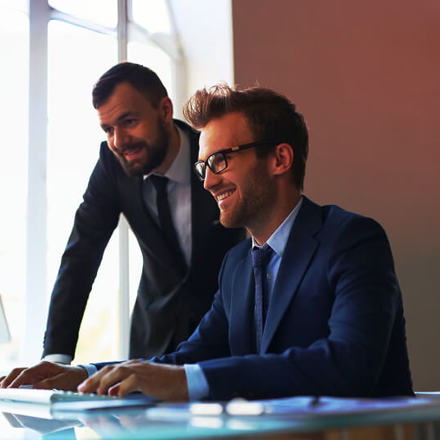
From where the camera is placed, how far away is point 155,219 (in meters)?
2.47

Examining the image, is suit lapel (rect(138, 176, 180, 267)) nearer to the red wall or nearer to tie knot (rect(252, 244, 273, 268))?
tie knot (rect(252, 244, 273, 268))

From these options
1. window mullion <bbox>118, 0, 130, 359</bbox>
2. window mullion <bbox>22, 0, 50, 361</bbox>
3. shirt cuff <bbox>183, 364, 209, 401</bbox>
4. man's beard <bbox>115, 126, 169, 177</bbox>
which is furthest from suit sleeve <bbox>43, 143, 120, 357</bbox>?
shirt cuff <bbox>183, 364, 209, 401</bbox>

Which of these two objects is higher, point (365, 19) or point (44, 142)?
point (365, 19)

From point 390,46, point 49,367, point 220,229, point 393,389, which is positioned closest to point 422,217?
point 390,46

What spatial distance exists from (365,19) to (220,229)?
167 cm

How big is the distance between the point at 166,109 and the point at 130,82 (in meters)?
0.17

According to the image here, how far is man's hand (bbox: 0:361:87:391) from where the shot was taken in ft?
4.70

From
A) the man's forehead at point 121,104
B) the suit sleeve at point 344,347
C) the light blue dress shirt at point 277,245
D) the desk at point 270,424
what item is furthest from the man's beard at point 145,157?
the desk at point 270,424

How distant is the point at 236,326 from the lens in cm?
167

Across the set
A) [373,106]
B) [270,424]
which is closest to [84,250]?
[373,106]

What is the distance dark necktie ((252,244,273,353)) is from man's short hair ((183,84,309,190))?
9.1 inches

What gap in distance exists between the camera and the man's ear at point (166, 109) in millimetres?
2490

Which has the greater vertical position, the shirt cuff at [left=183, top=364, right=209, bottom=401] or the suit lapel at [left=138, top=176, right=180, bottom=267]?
the suit lapel at [left=138, top=176, right=180, bottom=267]

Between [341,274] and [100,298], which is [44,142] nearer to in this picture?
[100,298]
